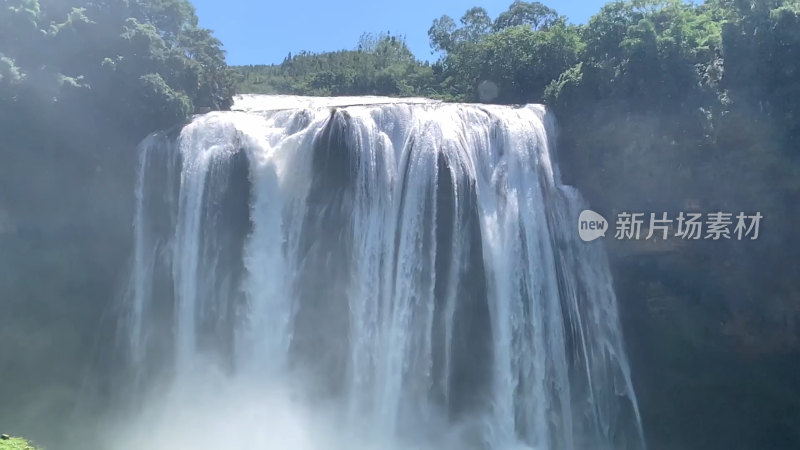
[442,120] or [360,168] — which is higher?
[442,120]

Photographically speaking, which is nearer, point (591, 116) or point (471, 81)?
point (591, 116)

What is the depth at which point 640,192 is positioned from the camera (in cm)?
1753

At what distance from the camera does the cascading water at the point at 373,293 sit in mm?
15680

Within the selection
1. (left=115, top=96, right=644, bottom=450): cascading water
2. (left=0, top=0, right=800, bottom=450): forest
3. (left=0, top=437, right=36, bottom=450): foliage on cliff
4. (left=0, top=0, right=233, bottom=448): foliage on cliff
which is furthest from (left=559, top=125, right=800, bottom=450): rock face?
(left=0, top=437, right=36, bottom=450): foliage on cliff

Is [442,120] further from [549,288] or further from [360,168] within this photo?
[549,288]

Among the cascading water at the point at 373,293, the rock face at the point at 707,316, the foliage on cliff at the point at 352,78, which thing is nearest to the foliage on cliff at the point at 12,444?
the cascading water at the point at 373,293

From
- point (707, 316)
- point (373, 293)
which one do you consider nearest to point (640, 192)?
point (707, 316)

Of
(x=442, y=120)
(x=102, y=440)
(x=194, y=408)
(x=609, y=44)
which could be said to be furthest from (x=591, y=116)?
(x=102, y=440)

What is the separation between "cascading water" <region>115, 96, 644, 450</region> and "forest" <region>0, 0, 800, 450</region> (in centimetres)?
117

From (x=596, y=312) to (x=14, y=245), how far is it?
1499cm

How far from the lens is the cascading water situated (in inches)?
617

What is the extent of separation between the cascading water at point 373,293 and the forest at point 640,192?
117 centimetres

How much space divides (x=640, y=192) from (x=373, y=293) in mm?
7357

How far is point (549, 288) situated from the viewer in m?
16.3
